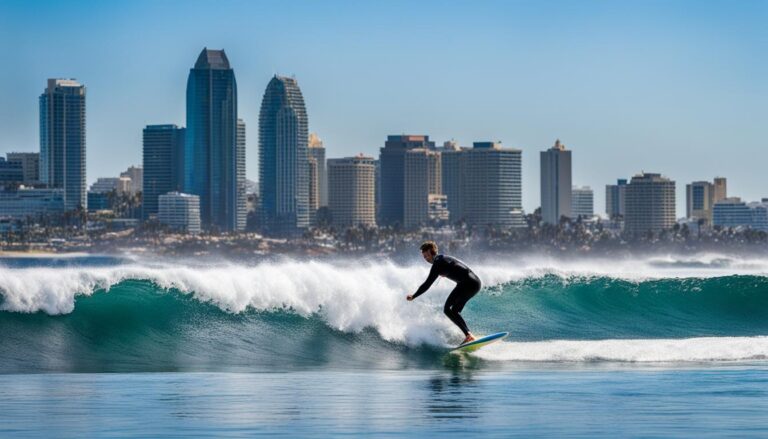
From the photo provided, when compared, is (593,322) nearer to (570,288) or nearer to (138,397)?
(570,288)

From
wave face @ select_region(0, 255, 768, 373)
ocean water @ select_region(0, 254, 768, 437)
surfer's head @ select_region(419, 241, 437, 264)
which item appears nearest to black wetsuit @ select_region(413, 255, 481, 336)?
surfer's head @ select_region(419, 241, 437, 264)

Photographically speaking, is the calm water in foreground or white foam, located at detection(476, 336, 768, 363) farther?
white foam, located at detection(476, 336, 768, 363)

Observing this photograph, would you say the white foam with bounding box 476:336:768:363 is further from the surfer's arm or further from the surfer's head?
the surfer's head

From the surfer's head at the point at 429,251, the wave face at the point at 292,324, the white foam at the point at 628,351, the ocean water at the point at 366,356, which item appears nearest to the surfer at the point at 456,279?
the surfer's head at the point at 429,251

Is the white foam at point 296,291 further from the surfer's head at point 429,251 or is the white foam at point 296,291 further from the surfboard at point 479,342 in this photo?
the surfer's head at point 429,251

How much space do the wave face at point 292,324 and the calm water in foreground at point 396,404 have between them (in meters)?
2.49

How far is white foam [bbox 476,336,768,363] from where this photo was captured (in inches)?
824

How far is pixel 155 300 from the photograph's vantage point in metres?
25.8

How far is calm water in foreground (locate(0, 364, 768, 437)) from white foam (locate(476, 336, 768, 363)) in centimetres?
190

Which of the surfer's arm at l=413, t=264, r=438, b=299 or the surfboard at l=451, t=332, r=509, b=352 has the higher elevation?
the surfer's arm at l=413, t=264, r=438, b=299

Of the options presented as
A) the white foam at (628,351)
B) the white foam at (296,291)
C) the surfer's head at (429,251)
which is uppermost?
the surfer's head at (429,251)

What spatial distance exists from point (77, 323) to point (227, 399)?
934 cm

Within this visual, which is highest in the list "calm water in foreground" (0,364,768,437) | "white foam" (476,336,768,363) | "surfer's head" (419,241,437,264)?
"surfer's head" (419,241,437,264)

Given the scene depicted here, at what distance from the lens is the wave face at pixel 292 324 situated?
846 inches
